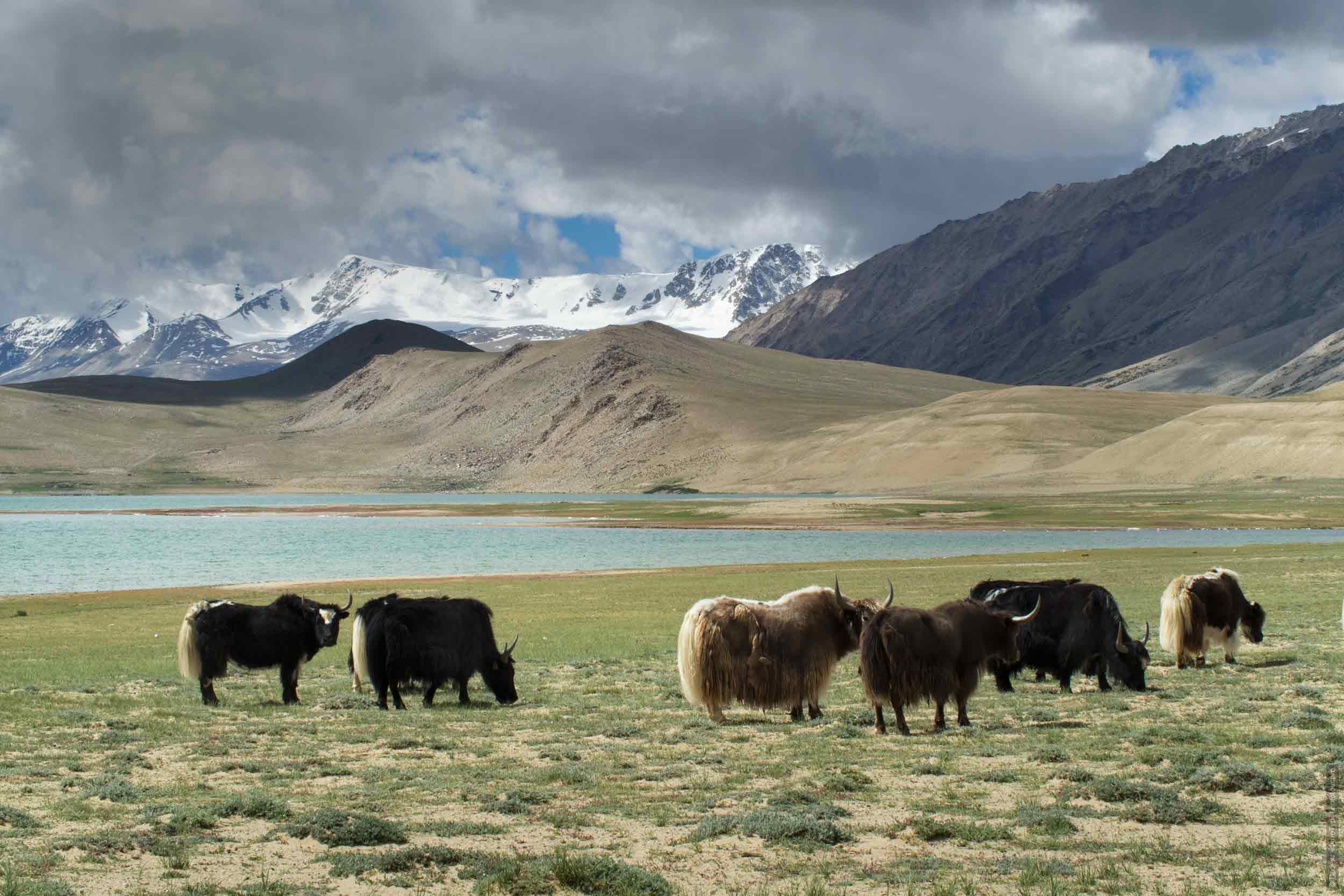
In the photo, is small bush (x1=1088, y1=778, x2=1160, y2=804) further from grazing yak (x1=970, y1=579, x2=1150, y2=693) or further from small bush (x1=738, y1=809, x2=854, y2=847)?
grazing yak (x1=970, y1=579, x2=1150, y2=693)

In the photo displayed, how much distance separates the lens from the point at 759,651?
669 inches

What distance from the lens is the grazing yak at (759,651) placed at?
16953 mm

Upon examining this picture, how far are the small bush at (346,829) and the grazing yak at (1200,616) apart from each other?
1575 centimetres

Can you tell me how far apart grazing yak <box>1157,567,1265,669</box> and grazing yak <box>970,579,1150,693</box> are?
96.3 inches

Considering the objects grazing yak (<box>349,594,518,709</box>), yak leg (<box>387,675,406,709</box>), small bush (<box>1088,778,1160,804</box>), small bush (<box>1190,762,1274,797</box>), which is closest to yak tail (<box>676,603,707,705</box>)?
grazing yak (<box>349,594,518,709</box>)

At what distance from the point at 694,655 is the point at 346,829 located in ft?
22.5

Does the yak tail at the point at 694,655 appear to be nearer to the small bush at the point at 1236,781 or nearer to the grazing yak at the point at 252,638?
the grazing yak at the point at 252,638

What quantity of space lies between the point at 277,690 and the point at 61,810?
10.3 m

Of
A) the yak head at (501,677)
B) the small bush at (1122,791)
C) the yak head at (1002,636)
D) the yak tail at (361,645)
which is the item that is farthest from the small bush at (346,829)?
the yak head at (1002,636)

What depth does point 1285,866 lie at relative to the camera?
9.70 m

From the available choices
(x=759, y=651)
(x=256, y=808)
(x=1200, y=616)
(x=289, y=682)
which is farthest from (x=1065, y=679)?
(x=256, y=808)

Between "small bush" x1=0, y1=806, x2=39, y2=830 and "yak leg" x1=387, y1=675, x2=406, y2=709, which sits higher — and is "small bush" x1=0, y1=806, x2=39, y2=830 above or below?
below

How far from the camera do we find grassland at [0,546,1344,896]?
9.84 m

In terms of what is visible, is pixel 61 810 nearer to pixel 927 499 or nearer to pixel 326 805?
pixel 326 805
